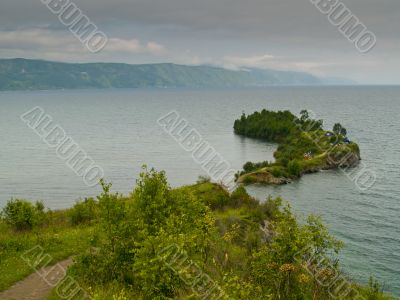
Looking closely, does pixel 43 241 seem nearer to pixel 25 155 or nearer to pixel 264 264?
pixel 264 264

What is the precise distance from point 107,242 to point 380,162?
100370 millimetres

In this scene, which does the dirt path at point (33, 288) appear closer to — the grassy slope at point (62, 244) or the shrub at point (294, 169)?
the grassy slope at point (62, 244)

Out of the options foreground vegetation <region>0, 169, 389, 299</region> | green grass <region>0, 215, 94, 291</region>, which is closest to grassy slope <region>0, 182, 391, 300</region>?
green grass <region>0, 215, 94, 291</region>

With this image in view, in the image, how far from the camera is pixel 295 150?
377 ft

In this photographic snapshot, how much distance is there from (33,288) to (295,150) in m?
98.1

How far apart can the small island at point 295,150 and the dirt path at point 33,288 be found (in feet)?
227

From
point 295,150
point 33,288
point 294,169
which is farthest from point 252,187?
point 33,288

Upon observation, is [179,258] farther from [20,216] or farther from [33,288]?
[20,216]

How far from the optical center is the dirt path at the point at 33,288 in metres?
21.6

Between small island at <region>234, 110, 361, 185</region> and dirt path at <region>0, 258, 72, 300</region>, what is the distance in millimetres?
69288

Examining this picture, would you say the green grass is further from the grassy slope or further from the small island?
the small island

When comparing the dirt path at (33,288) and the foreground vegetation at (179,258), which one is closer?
the foreground vegetation at (179,258)

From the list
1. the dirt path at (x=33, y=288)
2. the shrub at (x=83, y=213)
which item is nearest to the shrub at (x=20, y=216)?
the shrub at (x=83, y=213)

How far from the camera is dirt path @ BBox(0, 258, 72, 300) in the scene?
70.8 ft
